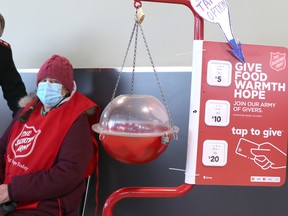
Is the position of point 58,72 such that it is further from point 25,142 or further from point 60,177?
point 60,177

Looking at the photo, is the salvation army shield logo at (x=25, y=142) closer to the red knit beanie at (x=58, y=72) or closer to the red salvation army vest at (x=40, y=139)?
the red salvation army vest at (x=40, y=139)

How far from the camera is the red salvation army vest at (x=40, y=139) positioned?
142 cm

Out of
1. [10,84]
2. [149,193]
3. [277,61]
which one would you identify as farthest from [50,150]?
[277,61]

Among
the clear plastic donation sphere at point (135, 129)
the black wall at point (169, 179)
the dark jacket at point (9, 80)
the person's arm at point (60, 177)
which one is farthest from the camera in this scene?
the dark jacket at point (9, 80)

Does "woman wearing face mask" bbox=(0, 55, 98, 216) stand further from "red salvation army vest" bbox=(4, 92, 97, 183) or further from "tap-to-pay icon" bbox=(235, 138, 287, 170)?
"tap-to-pay icon" bbox=(235, 138, 287, 170)

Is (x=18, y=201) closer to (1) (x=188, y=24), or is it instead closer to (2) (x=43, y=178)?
(2) (x=43, y=178)

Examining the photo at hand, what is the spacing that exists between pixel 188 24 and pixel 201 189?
0.79 meters

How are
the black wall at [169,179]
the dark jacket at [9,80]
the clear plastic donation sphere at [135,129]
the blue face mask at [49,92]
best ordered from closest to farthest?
the clear plastic donation sphere at [135,129] < the blue face mask at [49,92] < the black wall at [169,179] < the dark jacket at [9,80]

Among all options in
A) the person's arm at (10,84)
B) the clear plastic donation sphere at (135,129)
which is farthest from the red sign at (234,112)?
the person's arm at (10,84)

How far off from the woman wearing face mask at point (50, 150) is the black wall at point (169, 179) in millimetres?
280

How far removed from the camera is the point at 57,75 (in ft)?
4.77

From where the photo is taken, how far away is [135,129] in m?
1.07

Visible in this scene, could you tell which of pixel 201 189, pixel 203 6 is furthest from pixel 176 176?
pixel 203 6

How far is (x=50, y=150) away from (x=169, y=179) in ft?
1.94
